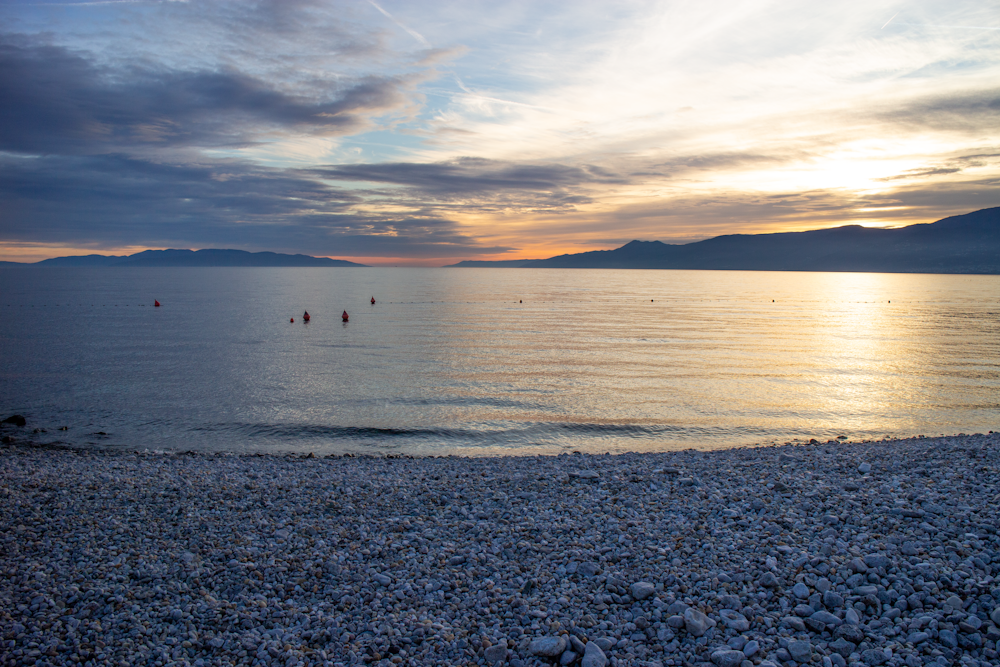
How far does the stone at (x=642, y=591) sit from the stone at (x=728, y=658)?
1193 millimetres

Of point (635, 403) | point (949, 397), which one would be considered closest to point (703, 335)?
point (949, 397)

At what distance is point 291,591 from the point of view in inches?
279

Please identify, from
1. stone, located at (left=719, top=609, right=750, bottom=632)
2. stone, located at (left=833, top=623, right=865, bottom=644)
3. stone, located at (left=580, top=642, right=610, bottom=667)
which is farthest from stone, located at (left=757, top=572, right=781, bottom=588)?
stone, located at (left=580, top=642, right=610, bottom=667)

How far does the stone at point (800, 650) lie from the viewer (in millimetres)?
5371

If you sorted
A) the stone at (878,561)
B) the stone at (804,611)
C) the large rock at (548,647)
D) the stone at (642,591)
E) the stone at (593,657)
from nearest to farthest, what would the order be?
the stone at (593,657), the large rock at (548,647), the stone at (804,611), the stone at (642,591), the stone at (878,561)

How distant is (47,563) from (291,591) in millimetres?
3908

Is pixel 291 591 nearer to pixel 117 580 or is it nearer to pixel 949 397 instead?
pixel 117 580

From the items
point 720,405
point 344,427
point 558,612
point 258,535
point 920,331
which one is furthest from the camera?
point 920,331

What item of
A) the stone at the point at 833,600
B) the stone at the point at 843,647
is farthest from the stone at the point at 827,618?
the stone at the point at 843,647

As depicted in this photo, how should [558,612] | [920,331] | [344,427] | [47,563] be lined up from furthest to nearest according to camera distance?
[920,331]
[344,427]
[47,563]
[558,612]

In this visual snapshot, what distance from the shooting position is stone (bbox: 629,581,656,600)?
21.7 ft

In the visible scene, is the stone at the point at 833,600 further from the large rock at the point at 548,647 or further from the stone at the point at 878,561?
the large rock at the point at 548,647

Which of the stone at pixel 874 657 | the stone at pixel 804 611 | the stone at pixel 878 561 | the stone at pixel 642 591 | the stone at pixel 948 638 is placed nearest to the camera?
the stone at pixel 874 657

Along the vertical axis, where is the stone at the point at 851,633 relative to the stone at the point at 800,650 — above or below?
above
